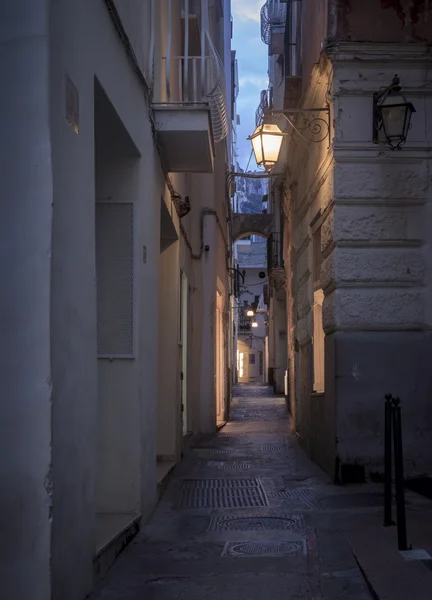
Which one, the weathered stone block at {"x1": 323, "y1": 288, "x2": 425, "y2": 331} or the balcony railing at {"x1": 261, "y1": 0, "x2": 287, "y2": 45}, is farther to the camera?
the balcony railing at {"x1": 261, "y1": 0, "x2": 287, "y2": 45}

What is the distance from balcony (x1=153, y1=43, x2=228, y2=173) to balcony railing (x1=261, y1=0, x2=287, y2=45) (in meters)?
14.2

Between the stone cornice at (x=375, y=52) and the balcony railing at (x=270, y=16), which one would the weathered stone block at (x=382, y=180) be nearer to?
the stone cornice at (x=375, y=52)

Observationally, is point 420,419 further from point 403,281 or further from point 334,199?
point 334,199

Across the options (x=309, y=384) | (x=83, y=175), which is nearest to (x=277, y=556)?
(x=83, y=175)

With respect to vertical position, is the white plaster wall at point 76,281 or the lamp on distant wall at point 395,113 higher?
the lamp on distant wall at point 395,113

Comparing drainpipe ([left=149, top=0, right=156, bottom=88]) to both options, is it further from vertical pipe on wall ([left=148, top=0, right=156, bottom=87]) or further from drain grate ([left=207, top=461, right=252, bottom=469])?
drain grate ([left=207, top=461, right=252, bottom=469])

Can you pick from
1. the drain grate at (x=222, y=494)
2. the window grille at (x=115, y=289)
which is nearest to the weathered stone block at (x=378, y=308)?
the drain grate at (x=222, y=494)

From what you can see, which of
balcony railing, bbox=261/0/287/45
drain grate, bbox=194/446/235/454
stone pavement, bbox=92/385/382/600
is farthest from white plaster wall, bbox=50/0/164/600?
balcony railing, bbox=261/0/287/45

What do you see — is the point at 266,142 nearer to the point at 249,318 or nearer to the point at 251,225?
the point at 251,225

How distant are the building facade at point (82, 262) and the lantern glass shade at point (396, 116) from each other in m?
1.87

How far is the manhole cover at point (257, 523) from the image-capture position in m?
6.91

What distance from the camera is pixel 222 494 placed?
8695 mm

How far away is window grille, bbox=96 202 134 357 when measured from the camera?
680 cm

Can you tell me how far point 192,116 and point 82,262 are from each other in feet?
12.5
